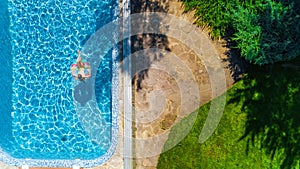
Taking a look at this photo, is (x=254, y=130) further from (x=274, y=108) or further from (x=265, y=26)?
(x=265, y=26)

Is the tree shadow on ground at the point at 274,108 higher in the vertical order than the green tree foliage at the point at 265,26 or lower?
lower

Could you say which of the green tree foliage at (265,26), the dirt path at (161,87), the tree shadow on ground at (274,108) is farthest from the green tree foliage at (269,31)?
the dirt path at (161,87)

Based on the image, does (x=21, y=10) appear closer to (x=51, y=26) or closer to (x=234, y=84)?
(x=51, y=26)

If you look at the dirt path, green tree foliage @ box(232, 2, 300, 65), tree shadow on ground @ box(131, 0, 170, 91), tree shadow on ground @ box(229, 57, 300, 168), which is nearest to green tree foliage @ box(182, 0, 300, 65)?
green tree foliage @ box(232, 2, 300, 65)

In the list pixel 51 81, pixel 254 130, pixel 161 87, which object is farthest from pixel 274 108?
pixel 51 81

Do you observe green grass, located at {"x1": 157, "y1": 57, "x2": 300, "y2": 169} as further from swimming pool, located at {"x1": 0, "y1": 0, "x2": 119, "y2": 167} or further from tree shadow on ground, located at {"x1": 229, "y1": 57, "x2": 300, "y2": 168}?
swimming pool, located at {"x1": 0, "y1": 0, "x2": 119, "y2": 167}

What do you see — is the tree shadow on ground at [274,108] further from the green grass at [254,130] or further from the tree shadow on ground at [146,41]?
the tree shadow on ground at [146,41]
